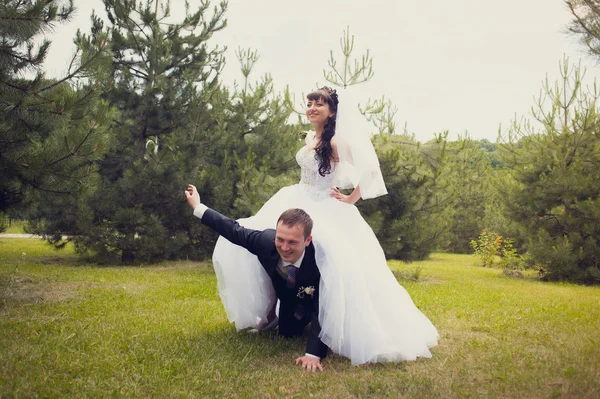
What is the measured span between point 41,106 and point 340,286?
13.2ft

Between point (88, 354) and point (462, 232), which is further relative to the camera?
point (462, 232)

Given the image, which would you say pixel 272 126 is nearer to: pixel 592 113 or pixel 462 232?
pixel 592 113

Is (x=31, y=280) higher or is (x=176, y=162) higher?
(x=176, y=162)

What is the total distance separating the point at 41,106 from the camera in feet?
17.4

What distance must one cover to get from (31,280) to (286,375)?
585cm

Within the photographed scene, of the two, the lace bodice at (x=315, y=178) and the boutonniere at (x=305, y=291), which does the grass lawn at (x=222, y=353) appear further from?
the lace bodice at (x=315, y=178)

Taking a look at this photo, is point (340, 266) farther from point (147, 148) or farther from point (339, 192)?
point (147, 148)

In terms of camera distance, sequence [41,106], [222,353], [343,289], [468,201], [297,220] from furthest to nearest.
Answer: [468,201] → [41,106] → [222,353] → [343,289] → [297,220]

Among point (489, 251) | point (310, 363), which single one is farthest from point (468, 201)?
point (310, 363)

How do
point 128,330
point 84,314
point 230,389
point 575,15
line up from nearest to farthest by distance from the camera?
point 230,389, point 128,330, point 575,15, point 84,314

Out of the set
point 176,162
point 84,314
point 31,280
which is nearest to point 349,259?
point 84,314

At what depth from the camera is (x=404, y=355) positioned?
3857 millimetres

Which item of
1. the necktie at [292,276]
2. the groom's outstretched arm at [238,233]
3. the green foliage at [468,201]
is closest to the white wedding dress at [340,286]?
the necktie at [292,276]

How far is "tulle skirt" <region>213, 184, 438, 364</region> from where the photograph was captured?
375cm
